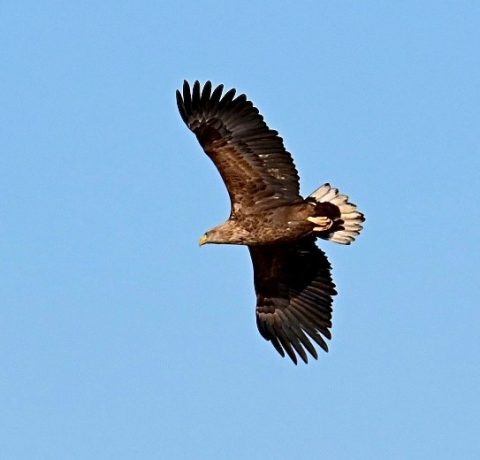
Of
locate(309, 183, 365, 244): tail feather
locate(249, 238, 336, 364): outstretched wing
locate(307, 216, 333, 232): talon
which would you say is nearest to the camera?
locate(307, 216, 333, 232): talon

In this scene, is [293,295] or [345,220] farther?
[293,295]

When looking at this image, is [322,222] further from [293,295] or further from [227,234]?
[293,295]

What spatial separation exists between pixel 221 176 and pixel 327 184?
1.26 metres

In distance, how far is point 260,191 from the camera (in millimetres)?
20359

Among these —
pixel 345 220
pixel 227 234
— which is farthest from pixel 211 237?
pixel 345 220

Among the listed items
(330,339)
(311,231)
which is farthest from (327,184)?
(330,339)

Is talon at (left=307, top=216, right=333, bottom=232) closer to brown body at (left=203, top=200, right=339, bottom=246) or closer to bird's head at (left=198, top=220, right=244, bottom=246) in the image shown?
brown body at (left=203, top=200, right=339, bottom=246)

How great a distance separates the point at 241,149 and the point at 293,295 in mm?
2275

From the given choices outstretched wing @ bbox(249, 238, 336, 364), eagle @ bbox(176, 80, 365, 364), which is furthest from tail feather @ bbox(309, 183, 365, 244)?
outstretched wing @ bbox(249, 238, 336, 364)

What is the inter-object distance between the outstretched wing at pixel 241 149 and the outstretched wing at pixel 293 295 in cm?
98

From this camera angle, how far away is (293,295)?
21.6 meters

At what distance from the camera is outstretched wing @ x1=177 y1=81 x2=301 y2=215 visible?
20281 millimetres

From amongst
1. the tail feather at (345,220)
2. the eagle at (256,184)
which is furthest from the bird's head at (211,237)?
the tail feather at (345,220)

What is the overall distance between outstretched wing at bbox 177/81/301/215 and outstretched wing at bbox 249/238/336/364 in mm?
984
